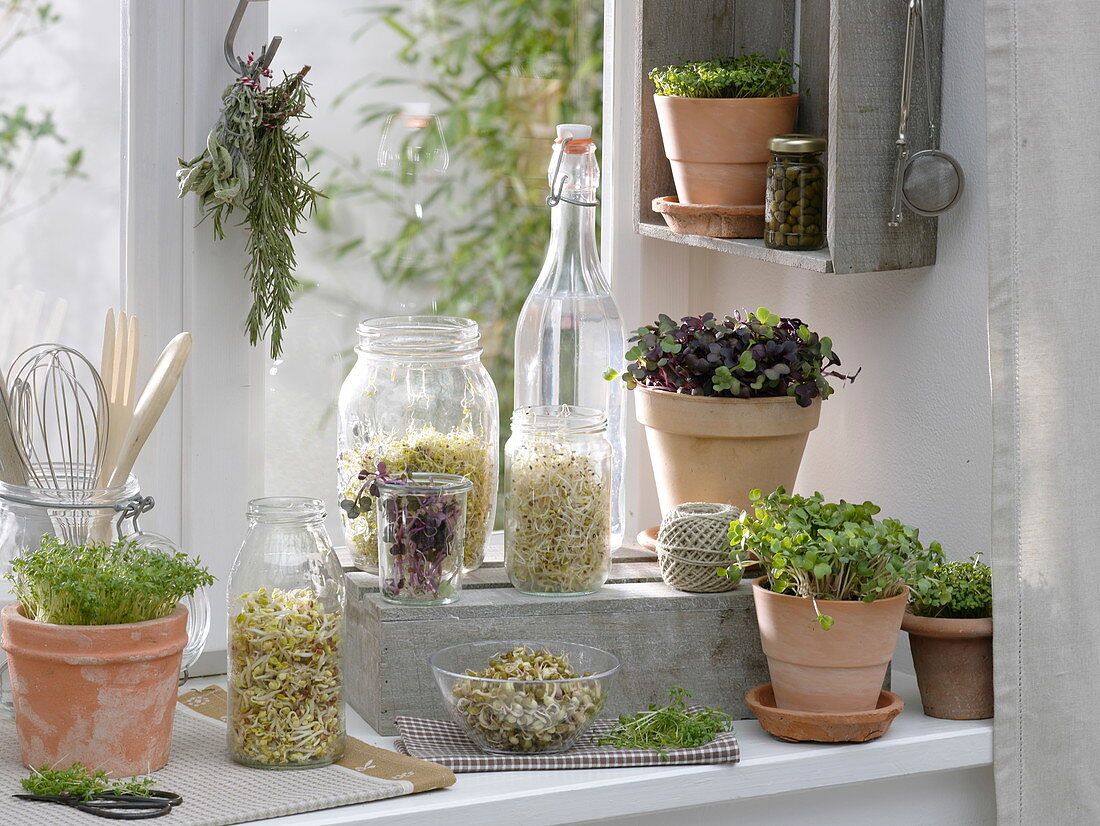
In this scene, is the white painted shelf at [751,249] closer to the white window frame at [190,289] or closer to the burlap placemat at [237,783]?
the white window frame at [190,289]

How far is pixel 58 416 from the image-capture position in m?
1.27

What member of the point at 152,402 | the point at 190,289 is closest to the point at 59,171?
the point at 190,289

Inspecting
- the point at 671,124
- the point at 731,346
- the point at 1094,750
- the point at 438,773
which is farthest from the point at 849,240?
the point at 438,773

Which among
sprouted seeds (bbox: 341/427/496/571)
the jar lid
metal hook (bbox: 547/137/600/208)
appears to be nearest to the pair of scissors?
sprouted seeds (bbox: 341/427/496/571)

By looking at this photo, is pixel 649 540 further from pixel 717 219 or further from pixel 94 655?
pixel 94 655

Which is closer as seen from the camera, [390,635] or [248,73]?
[390,635]

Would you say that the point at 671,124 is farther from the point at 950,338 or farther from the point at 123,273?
the point at 123,273

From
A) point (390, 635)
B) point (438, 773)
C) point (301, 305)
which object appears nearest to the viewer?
point (438, 773)

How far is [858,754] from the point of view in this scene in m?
1.13

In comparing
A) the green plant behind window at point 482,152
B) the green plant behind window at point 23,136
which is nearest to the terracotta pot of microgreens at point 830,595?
the green plant behind window at point 482,152

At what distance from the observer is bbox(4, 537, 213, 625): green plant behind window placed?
1.00 metres

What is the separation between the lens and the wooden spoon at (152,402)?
116 centimetres

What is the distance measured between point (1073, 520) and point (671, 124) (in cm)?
56

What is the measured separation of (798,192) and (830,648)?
441 millimetres
